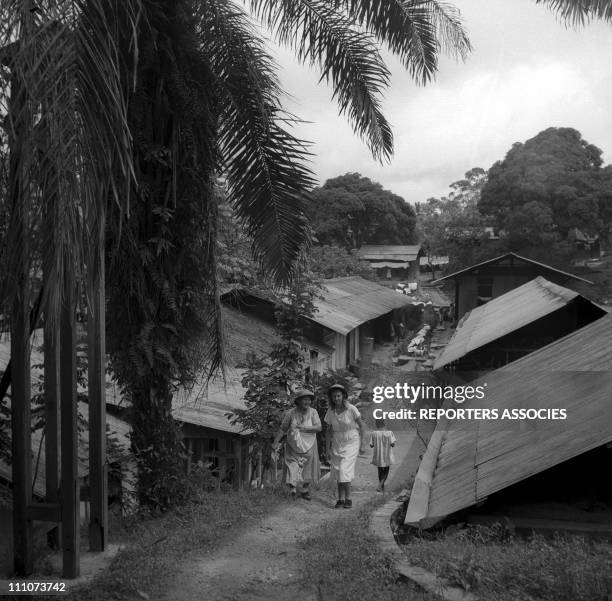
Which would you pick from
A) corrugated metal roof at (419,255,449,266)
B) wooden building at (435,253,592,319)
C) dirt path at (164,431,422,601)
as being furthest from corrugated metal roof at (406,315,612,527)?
corrugated metal roof at (419,255,449,266)

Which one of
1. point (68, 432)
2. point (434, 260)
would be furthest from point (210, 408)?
point (434, 260)

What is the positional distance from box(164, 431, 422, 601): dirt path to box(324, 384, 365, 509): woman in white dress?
0.28 metres

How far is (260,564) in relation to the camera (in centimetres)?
534

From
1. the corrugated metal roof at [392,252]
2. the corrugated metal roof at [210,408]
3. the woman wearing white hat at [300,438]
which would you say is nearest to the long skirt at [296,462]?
the woman wearing white hat at [300,438]

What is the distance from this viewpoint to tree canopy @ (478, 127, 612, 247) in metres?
22.5

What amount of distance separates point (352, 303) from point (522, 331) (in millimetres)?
8266

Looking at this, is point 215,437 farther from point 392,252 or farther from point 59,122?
point 392,252

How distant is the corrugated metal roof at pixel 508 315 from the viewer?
45.3ft

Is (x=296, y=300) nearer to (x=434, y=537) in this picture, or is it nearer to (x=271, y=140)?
(x=271, y=140)

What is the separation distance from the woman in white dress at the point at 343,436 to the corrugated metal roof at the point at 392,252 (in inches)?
971

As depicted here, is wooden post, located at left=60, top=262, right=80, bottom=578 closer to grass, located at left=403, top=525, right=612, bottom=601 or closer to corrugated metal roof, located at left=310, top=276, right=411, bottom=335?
grass, located at left=403, top=525, right=612, bottom=601

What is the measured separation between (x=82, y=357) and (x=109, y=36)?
15.8 ft

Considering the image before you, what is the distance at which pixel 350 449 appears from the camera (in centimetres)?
724

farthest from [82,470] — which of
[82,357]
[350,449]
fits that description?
[350,449]
